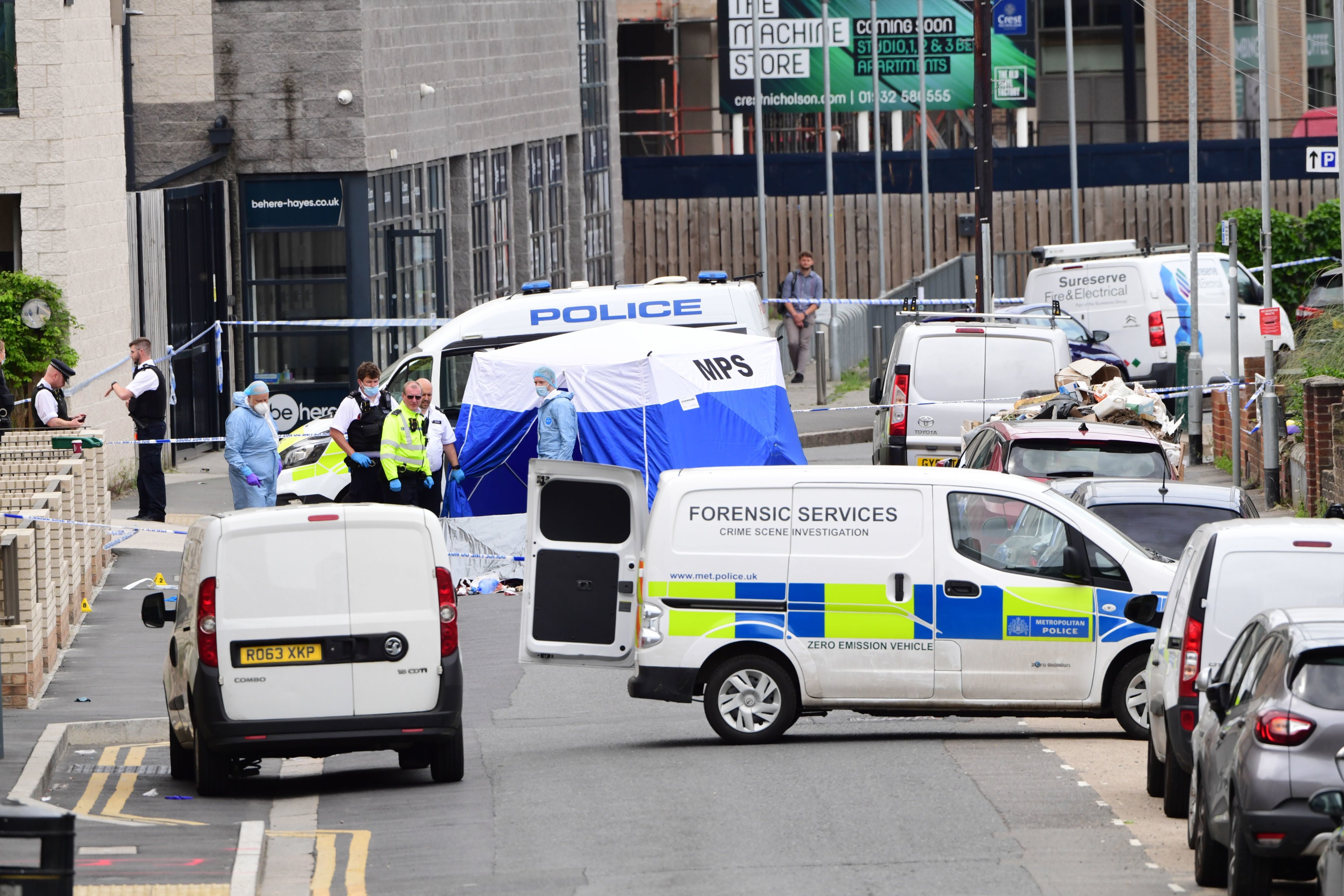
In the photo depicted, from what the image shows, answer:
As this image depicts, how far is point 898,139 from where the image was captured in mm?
51031

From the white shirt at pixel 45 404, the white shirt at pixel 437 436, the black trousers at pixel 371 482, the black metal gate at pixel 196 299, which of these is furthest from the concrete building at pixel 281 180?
the white shirt at pixel 437 436

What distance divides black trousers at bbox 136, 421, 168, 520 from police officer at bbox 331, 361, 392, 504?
2302mm

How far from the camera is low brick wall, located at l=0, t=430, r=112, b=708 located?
573 inches

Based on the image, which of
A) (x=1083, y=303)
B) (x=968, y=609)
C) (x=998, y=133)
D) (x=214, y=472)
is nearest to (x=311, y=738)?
(x=968, y=609)

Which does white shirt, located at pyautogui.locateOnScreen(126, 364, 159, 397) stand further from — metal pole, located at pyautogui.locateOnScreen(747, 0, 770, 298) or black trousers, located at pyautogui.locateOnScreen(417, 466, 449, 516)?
metal pole, located at pyautogui.locateOnScreen(747, 0, 770, 298)

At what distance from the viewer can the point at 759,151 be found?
129ft

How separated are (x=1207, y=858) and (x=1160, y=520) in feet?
19.4

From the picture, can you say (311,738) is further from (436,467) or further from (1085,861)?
(436,467)

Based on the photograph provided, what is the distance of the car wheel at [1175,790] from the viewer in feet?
34.4

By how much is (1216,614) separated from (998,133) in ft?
159

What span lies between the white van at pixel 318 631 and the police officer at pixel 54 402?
382 inches

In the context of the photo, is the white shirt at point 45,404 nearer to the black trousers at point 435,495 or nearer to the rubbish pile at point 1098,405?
the black trousers at point 435,495

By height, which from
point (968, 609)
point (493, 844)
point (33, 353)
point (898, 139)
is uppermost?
point (898, 139)

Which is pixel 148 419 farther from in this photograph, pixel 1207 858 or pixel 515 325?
pixel 1207 858
